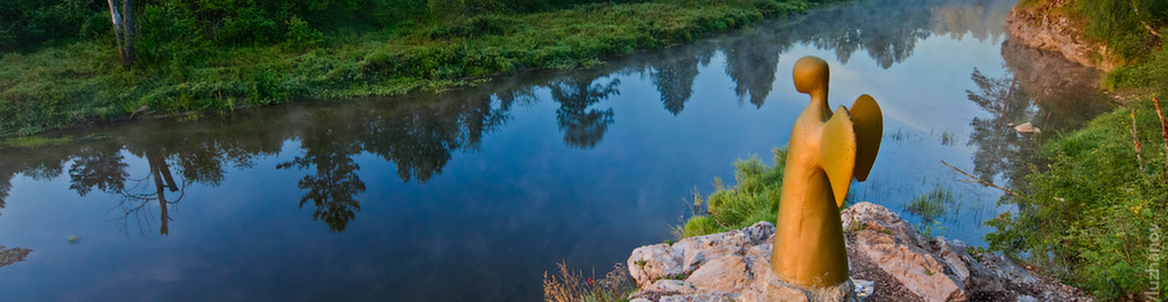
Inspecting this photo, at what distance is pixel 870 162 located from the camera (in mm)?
3506

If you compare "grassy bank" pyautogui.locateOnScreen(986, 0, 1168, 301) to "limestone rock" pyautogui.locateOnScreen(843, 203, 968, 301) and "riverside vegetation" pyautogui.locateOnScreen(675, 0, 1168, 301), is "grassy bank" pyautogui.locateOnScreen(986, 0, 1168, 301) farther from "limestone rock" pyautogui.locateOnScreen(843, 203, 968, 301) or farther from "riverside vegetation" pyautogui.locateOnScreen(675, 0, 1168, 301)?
"limestone rock" pyautogui.locateOnScreen(843, 203, 968, 301)

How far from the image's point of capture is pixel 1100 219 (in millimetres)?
5809

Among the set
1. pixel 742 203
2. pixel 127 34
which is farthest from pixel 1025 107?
pixel 127 34

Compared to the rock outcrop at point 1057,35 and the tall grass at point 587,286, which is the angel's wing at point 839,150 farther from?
the rock outcrop at point 1057,35

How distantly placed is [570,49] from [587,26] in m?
3.88

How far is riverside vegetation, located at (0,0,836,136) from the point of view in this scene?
13531mm

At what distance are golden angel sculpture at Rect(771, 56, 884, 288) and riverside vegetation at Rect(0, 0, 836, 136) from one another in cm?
1364

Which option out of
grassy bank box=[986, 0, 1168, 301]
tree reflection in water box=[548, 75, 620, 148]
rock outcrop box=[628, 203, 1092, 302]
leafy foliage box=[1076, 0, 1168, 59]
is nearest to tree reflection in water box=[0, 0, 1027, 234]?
tree reflection in water box=[548, 75, 620, 148]

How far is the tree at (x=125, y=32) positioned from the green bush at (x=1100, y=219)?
1746 centimetres

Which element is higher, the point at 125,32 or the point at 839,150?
the point at 125,32

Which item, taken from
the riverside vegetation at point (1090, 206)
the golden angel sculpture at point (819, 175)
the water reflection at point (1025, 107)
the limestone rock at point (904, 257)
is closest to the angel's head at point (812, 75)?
the golden angel sculpture at point (819, 175)

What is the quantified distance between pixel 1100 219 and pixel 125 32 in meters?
18.4

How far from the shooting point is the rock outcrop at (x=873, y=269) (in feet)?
16.4

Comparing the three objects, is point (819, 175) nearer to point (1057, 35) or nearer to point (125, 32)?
point (125, 32)
